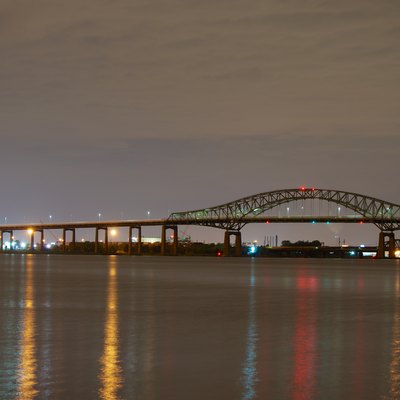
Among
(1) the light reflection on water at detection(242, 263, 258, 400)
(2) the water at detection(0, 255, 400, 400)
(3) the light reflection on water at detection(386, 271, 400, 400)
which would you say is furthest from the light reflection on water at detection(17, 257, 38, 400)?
(3) the light reflection on water at detection(386, 271, 400, 400)

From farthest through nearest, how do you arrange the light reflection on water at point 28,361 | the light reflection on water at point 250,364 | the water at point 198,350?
the water at point 198,350
the light reflection on water at point 250,364
the light reflection on water at point 28,361

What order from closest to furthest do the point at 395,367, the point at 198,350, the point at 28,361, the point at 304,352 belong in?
the point at 395,367 < the point at 28,361 < the point at 304,352 < the point at 198,350

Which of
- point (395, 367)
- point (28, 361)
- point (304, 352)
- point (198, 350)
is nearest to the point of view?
point (395, 367)

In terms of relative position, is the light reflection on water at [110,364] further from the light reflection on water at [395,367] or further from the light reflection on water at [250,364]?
the light reflection on water at [395,367]

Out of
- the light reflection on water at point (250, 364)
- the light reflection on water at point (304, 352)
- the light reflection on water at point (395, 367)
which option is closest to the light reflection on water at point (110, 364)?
the light reflection on water at point (250, 364)

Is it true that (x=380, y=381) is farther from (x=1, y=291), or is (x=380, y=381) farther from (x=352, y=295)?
(x=1, y=291)

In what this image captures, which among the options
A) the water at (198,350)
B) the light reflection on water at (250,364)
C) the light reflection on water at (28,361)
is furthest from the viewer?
the water at (198,350)

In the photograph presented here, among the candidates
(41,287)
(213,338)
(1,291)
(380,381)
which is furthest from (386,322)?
(41,287)

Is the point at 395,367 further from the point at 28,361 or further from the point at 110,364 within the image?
the point at 28,361

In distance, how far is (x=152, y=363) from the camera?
667 inches

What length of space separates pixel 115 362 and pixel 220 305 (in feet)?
51.5

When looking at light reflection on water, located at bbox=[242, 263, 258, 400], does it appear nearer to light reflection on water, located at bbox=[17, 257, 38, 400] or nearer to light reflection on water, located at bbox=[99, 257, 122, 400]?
light reflection on water, located at bbox=[99, 257, 122, 400]

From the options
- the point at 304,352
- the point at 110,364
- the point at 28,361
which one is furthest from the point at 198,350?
the point at 28,361

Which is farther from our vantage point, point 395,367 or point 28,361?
point 28,361
